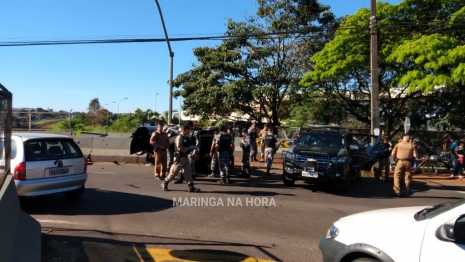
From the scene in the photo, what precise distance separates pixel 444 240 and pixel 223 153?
935 cm

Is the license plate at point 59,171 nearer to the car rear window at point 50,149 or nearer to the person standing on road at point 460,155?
the car rear window at point 50,149

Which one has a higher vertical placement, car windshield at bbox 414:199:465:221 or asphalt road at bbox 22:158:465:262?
car windshield at bbox 414:199:465:221

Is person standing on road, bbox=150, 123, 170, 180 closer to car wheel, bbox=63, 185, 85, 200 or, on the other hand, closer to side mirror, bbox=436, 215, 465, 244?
car wheel, bbox=63, 185, 85, 200

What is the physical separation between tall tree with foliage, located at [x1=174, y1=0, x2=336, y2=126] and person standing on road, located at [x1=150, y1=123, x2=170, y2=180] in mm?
10251

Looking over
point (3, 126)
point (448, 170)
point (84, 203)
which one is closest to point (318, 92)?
point (448, 170)

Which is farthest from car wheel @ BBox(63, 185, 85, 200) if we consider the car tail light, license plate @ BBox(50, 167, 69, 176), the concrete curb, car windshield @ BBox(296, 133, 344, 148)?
car windshield @ BBox(296, 133, 344, 148)

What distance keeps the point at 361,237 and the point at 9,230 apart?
3665 millimetres

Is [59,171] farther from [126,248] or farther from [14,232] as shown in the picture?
[14,232]

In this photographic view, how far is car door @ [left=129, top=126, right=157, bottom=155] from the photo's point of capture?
50.7 ft

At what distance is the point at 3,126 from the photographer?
18.0 feet

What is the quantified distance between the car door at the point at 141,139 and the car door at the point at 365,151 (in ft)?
22.3

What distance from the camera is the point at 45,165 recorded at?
8.27 metres

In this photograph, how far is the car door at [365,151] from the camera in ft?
43.4

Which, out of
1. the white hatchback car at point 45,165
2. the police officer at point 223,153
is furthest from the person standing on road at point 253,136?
the white hatchback car at point 45,165
